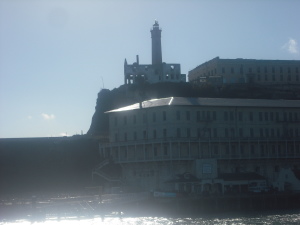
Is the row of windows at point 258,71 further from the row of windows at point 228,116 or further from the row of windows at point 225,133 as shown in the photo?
the row of windows at point 225,133

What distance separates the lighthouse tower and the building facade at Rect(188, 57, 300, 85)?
835cm

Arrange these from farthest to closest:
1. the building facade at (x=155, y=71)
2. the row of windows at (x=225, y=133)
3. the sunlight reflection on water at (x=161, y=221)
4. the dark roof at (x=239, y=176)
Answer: the building facade at (x=155, y=71) → the row of windows at (x=225, y=133) → the dark roof at (x=239, y=176) → the sunlight reflection on water at (x=161, y=221)

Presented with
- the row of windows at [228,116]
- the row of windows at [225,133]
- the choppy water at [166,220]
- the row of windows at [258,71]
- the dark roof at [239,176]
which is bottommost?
the choppy water at [166,220]

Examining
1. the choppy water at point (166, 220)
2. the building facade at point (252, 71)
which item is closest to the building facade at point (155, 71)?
the building facade at point (252, 71)

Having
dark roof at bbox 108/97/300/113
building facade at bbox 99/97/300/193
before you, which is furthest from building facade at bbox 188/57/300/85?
building facade at bbox 99/97/300/193

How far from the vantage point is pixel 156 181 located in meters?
88.2

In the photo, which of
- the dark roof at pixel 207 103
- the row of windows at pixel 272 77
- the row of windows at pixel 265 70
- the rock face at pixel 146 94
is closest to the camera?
the dark roof at pixel 207 103

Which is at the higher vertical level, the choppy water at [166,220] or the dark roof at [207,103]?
the dark roof at [207,103]

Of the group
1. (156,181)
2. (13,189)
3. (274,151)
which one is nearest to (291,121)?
(274,151)

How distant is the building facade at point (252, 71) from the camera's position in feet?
418

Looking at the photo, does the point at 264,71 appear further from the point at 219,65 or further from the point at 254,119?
the point at 254,119

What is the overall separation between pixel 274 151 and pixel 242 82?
112ft

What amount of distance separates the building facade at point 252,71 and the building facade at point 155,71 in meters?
4.61

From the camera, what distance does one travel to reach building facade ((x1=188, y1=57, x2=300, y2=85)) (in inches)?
5020
